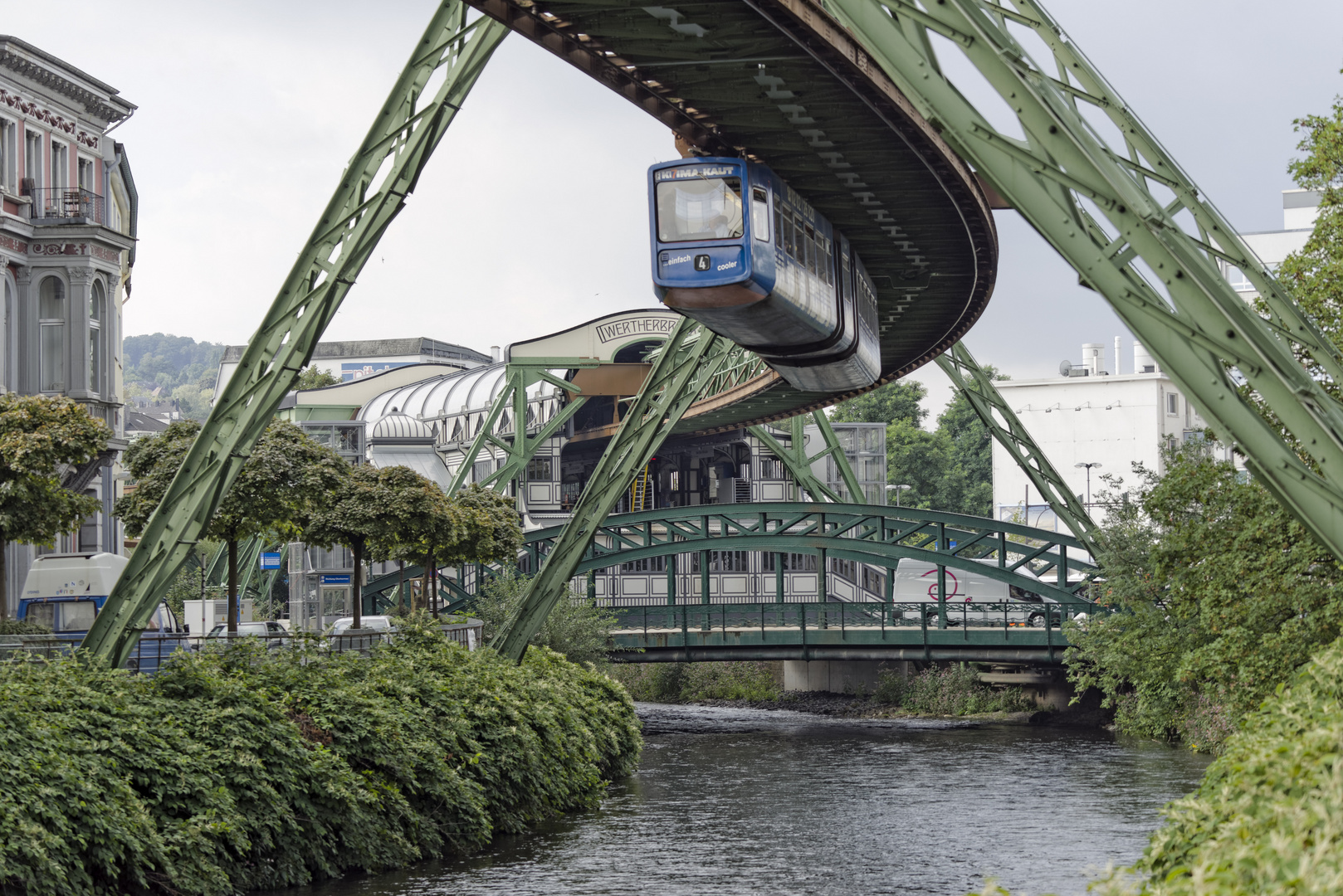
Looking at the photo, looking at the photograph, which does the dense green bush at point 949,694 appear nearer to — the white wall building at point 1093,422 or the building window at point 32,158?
the building window at point 32,158

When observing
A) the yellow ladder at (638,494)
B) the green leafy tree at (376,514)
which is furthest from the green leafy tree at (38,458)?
the yellow ladder at (638,494)

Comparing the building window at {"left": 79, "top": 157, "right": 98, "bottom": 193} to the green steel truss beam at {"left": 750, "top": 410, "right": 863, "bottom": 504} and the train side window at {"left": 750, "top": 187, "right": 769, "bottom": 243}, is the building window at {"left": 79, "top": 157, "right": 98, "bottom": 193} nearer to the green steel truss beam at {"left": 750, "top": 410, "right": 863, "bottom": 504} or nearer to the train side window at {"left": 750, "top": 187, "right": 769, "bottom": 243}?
the train side window at {"left": 750, "top": 187, "right": 769, "bottom": 243}

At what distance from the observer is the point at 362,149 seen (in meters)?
21.5

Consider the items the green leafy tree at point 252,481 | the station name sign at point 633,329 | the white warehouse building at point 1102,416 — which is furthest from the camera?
the white warehouse building at point 1102,416

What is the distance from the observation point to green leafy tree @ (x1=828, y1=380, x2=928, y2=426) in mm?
102688

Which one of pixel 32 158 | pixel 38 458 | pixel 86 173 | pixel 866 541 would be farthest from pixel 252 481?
pixel 866 541

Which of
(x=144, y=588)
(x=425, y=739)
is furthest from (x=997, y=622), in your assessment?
(x=144, y=588)

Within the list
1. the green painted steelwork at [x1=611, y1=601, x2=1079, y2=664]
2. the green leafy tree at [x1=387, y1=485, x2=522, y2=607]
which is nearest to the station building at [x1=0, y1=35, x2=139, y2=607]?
the green leafy tree at [x1=387, y1=485, x2=522, y2=607]

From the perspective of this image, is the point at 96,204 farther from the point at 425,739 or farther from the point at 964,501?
the point at 964,501

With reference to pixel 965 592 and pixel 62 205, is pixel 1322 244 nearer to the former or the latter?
pixel 62 205

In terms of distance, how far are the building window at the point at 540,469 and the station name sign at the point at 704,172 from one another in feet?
142

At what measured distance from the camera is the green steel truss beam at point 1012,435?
4709cm

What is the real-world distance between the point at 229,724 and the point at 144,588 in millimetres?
2917

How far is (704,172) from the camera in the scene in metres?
23.1
